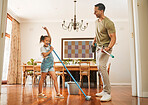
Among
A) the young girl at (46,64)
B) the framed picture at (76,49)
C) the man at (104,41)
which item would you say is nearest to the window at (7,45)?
the framed picture at (76,49)

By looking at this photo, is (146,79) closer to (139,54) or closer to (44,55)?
(139,54)

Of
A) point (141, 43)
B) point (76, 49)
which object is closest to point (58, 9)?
point (76, 49)

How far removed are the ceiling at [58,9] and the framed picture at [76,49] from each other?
106 cm

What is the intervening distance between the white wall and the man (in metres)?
4.94

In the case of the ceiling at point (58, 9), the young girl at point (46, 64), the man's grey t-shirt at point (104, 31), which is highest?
the ceiling at point (58, 9)

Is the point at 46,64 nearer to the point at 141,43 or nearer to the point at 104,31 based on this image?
the point at 104,31

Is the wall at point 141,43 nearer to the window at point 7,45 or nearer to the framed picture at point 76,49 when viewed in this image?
the framed picture at point 76,49

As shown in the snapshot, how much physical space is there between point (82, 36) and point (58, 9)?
1744 mm

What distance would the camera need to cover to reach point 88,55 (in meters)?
7.16

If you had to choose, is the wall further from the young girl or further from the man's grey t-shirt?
the young girl

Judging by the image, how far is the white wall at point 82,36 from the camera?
7.08 metres

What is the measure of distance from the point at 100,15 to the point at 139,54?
37.9 inches

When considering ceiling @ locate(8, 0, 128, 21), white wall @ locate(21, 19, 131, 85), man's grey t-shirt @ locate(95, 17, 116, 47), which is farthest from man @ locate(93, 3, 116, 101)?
white wall @ locate(21, 19, 131, 85)

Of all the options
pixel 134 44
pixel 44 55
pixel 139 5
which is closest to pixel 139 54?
pixel 134 44
